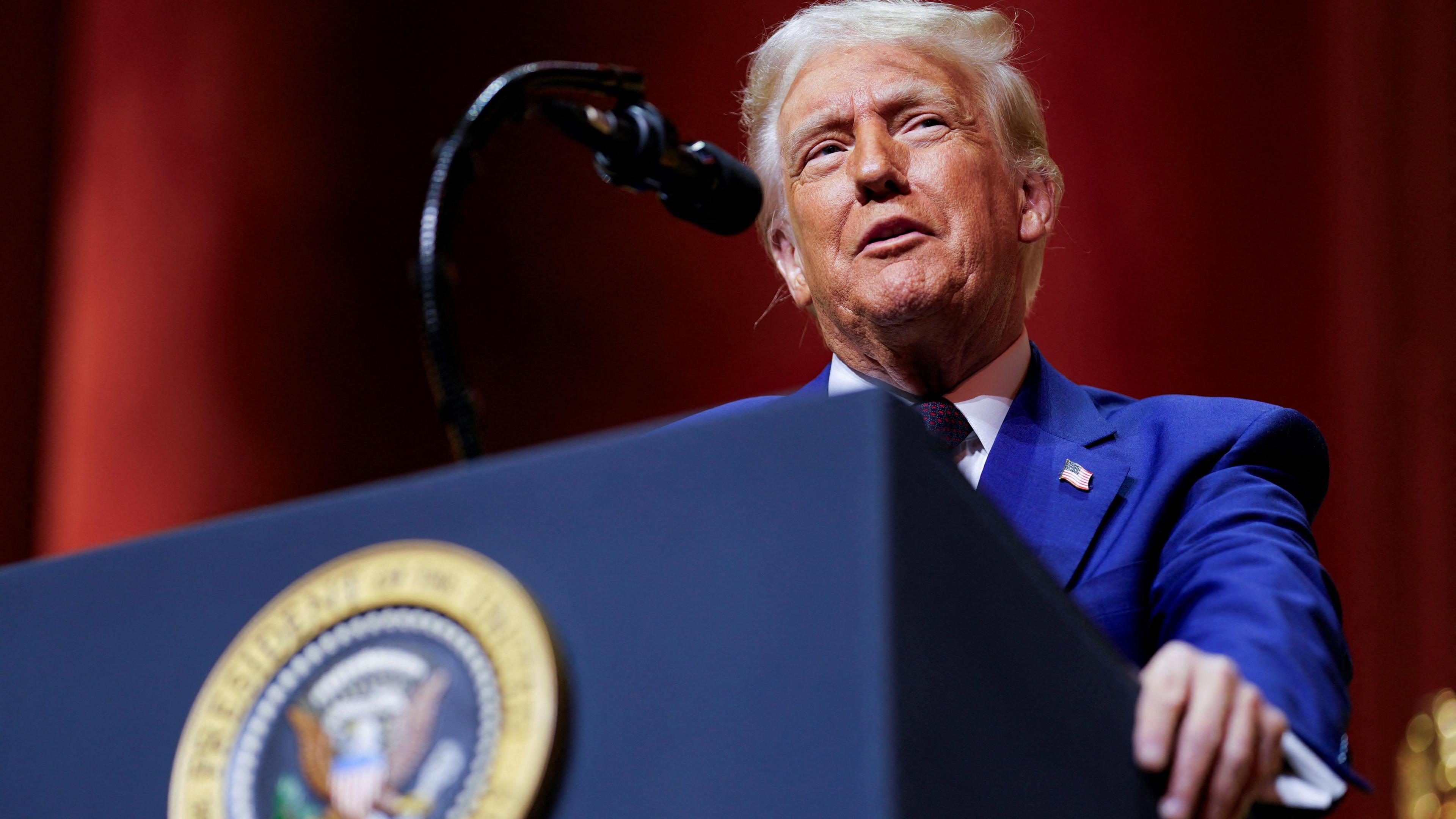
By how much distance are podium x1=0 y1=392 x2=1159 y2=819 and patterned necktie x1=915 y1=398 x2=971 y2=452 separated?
0.73m

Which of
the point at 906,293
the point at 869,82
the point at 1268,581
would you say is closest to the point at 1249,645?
the point at 1268,581

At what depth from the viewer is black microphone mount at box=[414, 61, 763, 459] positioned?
2.42 feet

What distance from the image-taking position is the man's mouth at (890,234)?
1452 mm

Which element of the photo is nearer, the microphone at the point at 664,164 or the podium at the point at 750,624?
the podium at the point at 750,624

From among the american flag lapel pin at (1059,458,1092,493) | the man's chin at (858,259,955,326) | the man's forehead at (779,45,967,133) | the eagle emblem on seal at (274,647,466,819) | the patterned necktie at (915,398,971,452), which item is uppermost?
the man's forehead at (779,45,967,133)

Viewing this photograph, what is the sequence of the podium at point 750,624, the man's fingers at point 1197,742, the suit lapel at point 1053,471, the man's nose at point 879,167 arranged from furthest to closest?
the man's nose at point 879,167, the suit lapel at point 1053,471, the man's fingers at point 1197,742, the podium at point 750,624

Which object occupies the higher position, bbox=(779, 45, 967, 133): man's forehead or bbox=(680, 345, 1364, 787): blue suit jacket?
bbox=(779, 45, 967, 133): man's forehead

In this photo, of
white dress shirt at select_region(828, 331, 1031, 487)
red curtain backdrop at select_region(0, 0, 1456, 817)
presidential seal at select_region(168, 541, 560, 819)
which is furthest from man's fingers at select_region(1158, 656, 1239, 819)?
red curtain backdrop at select_region(0, 0, 1456, 817)

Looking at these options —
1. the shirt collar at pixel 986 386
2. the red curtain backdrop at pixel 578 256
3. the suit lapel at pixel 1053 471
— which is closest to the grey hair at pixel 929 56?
the shirt collar at pixel 986 386

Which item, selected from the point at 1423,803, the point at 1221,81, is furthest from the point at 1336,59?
the point at 1423,803

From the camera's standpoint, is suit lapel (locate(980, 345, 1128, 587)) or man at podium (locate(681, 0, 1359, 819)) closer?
man at podium (locate(681, 0, 1359, 819))

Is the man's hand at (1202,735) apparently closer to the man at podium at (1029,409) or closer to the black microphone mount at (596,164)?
the man at podium at (1029,409)

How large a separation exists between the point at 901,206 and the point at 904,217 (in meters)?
0.02

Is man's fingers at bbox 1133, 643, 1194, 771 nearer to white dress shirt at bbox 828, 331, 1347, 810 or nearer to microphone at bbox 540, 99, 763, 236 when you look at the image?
microphone at bbox 540, 99, 763, 236
